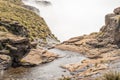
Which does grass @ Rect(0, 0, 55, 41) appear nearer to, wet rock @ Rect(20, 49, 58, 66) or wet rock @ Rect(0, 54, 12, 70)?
wet rock @ Rect(20, 49, 58, 66)

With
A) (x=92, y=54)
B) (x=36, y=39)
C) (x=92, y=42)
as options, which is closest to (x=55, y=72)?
(x=92, y=54)

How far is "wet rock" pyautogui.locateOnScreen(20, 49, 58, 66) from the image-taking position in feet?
185

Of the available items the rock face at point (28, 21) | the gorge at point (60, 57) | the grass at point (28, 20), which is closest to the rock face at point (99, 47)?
the gorge at point (60, 57)

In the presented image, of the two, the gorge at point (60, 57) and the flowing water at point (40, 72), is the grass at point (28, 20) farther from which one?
the flowing water at point (40, 72)

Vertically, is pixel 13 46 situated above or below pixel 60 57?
above

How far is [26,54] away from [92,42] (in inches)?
792

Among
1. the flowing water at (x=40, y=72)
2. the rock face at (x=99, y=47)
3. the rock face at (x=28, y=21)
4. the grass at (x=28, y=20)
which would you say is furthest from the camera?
the grass at (x=28, y=20)

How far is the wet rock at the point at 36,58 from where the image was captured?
185ft

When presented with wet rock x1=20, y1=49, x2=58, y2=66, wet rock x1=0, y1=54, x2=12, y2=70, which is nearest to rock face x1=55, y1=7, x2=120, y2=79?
wet rock x1=20, y1=49, x2=58, y2=66

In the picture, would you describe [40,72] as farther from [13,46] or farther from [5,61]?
[13,46]

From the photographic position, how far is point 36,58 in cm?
5934

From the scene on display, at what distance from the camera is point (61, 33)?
198 metres

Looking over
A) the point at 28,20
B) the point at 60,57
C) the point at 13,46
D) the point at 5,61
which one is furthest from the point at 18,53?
the point at 28,20

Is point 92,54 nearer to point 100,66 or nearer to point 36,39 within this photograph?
point 100,66
